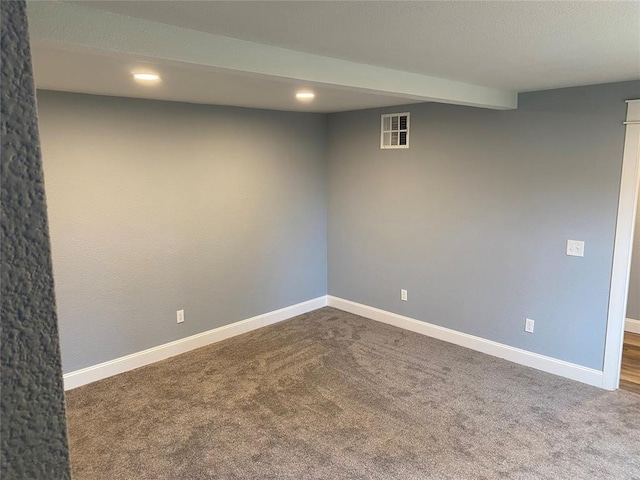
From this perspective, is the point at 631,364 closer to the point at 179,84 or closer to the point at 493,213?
the point at 493,213

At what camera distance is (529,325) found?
13.1 feet

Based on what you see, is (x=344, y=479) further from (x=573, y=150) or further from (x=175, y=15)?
(x=573, y=150)

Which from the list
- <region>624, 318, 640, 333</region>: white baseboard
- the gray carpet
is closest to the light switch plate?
the gray carpet

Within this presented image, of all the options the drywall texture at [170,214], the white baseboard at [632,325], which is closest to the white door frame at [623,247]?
the white baseboard at [632,325]

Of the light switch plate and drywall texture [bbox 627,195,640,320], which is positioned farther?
drywall texture [bbox 627,195,640,320]

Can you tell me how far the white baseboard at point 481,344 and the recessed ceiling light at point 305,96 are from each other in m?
2.46

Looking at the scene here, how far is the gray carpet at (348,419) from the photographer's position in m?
2.73

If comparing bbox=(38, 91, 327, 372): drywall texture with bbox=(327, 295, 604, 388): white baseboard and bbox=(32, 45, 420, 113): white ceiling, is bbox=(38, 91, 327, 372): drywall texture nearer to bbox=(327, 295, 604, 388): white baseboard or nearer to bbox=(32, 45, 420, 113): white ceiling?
bbox=(32, 45, 420, 113): white ceiling

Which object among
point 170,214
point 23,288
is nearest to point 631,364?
point 170,214

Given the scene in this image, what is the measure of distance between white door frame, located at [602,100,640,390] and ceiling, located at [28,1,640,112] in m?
0.42

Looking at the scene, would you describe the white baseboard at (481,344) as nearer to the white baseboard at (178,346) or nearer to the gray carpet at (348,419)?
the gray carpet at (348,419)

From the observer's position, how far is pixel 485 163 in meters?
4.09

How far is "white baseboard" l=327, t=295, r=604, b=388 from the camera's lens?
12.2 feet

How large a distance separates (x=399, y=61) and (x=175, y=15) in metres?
1.28
